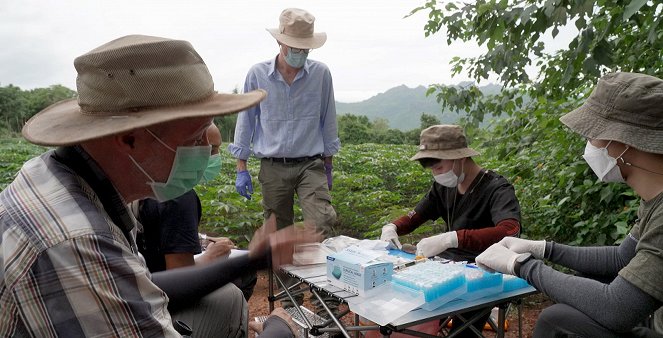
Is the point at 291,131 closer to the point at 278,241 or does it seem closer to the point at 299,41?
the point at 299,41

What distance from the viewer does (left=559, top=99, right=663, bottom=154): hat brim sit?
180 centimetres

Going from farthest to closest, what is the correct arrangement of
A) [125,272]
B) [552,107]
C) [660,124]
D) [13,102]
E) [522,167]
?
1. [13,102]
2. [522,167]
3. [552,107]
4. [660,124]
5. [125,272]

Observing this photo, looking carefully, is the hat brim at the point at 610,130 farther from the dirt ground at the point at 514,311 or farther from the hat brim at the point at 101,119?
the dirt ground at the point at 514,311

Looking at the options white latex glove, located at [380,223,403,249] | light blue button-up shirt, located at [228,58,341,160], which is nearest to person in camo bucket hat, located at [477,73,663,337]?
white latex glove, located at [380,223,403,249]

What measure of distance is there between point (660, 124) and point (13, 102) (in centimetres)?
6352

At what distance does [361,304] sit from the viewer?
1.98m

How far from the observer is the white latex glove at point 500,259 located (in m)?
2.01

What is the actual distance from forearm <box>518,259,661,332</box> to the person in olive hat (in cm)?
72

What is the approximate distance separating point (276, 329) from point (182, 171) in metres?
0.78

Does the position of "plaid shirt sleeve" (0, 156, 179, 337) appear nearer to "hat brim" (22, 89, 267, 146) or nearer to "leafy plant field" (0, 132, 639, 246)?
"hat brim" (22, 89, 267, 146)

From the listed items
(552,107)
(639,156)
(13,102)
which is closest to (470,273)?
(639,156)

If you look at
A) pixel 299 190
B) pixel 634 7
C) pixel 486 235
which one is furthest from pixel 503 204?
pixel 299 190

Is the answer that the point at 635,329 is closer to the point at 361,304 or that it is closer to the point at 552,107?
the point at 361,304

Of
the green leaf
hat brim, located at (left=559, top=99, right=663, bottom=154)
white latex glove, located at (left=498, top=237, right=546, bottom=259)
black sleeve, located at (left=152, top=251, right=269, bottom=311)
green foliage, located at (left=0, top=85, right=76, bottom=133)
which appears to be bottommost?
green foliage, located at (left=0, top=85, right=76, bottom=133)
